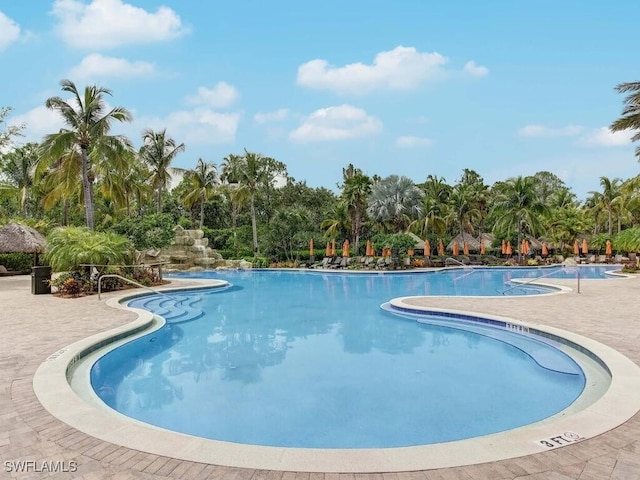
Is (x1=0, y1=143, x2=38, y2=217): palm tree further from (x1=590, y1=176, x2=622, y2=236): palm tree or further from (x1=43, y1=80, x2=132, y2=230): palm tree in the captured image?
(x1=590, y1=176, x2=622, y2=236): palm tree

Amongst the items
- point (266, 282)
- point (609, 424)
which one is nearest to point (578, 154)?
point (266, 282)

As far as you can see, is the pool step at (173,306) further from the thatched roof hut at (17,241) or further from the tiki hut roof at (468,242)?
the tiki hut roof at (468,242)

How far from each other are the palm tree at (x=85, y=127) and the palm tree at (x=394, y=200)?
1856 cm

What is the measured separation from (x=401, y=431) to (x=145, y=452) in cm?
283

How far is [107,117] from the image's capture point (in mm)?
19812

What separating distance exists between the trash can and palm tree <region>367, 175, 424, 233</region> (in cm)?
2263

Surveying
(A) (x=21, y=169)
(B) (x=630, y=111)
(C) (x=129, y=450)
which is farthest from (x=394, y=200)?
(C) (x=129, y=450)

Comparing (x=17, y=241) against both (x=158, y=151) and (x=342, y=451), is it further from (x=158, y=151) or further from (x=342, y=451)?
(x=342, y=451)

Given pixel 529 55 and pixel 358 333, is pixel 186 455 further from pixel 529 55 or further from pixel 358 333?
pixel 529 55

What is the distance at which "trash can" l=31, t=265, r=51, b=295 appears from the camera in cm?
1486

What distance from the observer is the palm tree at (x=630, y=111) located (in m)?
20.8

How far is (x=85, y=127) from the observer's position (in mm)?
19375

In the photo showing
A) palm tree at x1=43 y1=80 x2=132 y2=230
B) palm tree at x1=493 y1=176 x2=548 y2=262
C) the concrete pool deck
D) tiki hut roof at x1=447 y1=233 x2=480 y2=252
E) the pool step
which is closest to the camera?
the concrete pool deck

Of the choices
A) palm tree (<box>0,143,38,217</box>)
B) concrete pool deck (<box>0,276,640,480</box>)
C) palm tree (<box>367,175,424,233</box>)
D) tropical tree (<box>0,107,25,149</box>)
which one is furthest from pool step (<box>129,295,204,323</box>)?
palm tree (<box>0,143,38,217</box>)
